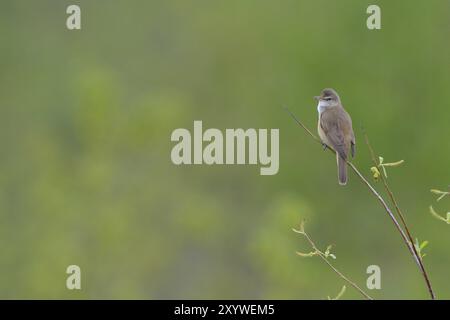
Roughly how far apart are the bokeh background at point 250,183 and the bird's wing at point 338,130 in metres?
6.13

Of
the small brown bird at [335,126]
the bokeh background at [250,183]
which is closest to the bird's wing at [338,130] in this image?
the small brown bird at [335,126]

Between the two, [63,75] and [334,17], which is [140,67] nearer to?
[63,75]

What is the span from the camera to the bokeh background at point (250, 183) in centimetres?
1359

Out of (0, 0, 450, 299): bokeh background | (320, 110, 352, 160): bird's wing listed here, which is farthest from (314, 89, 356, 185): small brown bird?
(0, 0, 450, 299): bokeh background

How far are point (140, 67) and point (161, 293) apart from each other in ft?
21.5

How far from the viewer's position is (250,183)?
56.3 ft

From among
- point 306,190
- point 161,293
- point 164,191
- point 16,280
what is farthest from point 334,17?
point 16,280

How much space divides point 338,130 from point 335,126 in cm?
6

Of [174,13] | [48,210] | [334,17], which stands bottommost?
[48,210]

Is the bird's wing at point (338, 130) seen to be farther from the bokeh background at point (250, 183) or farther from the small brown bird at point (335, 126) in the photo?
the bokeh background at point (250, 183)

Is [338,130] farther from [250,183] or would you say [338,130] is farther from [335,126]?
[250,183]

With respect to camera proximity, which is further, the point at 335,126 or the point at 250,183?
the point at 250,183

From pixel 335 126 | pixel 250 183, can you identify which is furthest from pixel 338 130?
pixel 250 183

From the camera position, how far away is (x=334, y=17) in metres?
15.6
